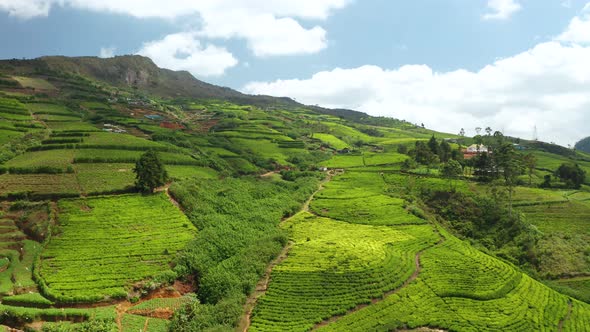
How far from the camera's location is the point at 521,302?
46094 millimetres

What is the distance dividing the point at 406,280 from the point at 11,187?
6630cm

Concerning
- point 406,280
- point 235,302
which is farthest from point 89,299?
point 406,280

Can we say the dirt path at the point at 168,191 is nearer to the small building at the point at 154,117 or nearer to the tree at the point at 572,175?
the small building at the point at 154,117

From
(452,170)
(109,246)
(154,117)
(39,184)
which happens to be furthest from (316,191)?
(154,117)

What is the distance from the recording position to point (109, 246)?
4978cm

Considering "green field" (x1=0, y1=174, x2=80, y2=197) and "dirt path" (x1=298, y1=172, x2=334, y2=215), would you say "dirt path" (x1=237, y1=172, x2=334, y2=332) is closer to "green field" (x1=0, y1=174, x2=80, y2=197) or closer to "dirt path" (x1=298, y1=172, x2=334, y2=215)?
"dirt path" (x1=298, y1=172, x2=334, y2=215)

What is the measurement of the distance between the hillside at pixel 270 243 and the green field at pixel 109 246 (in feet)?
0.81

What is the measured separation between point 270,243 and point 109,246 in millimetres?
23411

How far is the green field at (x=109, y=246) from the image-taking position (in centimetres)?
4162

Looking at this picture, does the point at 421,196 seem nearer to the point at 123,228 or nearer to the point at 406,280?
the point at 406,280

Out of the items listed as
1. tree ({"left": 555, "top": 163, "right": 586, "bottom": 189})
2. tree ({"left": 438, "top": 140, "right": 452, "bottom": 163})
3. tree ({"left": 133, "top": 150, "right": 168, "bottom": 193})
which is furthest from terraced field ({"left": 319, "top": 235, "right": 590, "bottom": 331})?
tree ({"left": 438, "top": 140, "right": 452, "bottom": 163})

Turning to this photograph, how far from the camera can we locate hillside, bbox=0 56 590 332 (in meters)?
41.4

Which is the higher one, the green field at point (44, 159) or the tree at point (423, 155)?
the tree at point (423, 155)

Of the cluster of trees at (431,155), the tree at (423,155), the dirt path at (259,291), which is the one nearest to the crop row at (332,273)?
the dirt path at (259,291)
